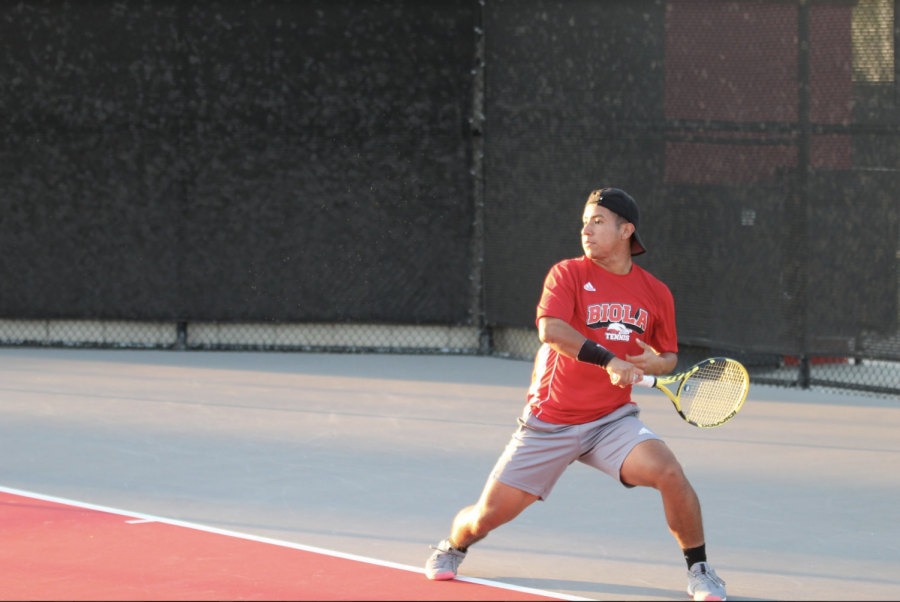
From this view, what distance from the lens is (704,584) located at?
398 centimetres

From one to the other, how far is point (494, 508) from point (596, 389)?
1.83 ft

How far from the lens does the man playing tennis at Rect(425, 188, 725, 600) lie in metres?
3.99

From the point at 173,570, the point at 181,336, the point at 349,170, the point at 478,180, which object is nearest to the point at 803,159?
the point at 478,180

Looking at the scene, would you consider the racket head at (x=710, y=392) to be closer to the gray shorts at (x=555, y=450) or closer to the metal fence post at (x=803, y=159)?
Result: the gray shorts at (x=555, y=450)

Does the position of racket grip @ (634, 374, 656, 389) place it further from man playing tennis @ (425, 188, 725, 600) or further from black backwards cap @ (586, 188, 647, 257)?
black backwards cap @ (586, 188, 647, 257)

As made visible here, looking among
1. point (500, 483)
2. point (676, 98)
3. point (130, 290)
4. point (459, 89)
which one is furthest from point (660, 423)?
point (130, 290)

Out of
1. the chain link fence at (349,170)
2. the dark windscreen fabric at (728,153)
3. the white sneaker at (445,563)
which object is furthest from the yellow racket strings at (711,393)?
the chain link fence at (349,170)

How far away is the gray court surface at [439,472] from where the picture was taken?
181 inches

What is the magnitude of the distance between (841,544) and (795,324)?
440cm

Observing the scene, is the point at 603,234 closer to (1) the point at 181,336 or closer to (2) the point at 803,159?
(2) the point at 803,159

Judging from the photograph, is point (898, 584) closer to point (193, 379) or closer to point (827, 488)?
point (827, 488)

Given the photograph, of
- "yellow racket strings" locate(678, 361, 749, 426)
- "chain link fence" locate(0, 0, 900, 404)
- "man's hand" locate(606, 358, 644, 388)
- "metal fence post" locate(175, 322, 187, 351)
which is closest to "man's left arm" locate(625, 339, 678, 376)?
"man's hand" locate(606, 358, 644, 388)

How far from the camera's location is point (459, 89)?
10.8m

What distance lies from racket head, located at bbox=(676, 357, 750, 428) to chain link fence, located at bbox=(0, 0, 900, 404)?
17.1ft
